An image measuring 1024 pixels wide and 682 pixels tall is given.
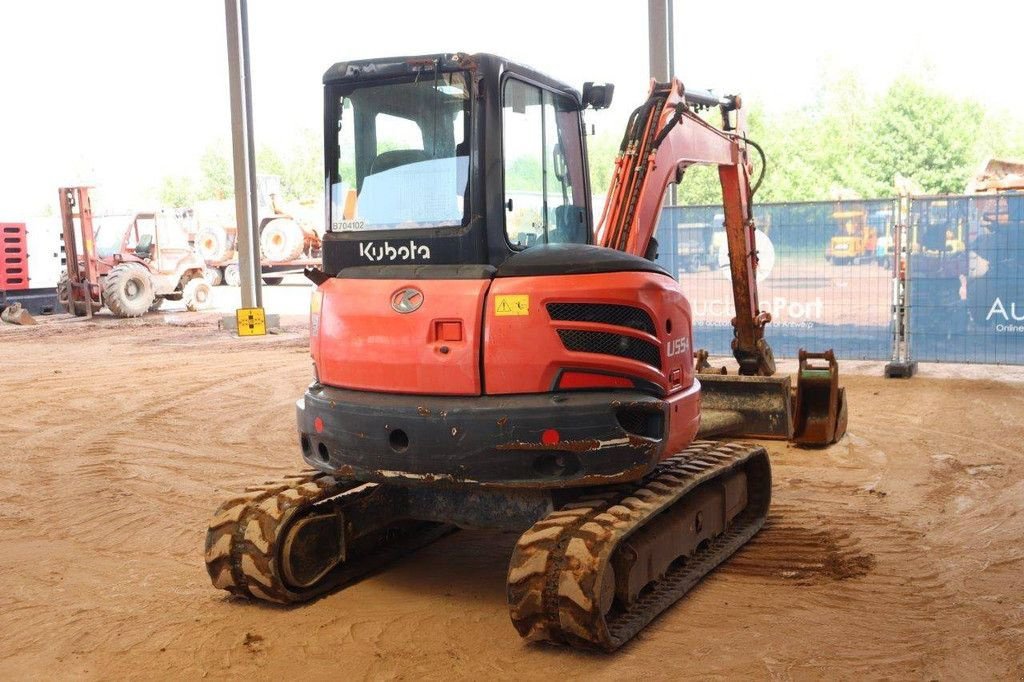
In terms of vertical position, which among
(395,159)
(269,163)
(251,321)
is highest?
(269,163)

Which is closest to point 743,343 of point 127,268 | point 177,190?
point 127,268

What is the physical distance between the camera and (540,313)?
4.86 m

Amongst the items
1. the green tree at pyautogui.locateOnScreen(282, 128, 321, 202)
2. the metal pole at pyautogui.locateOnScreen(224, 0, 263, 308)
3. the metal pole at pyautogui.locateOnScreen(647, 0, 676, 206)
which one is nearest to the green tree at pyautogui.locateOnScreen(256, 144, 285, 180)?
the green tree at pyautogui.locateOnScreen(282, 128, 321, 202)

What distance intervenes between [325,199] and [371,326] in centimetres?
78

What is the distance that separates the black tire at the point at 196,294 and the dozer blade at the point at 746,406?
19.1m

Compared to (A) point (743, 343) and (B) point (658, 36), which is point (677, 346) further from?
(B) point (658, 36)

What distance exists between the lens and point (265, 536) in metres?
5.28

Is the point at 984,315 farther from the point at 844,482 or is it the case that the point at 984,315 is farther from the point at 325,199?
the point at 325,199

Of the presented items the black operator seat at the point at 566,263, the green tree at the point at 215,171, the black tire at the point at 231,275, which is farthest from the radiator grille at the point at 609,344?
the green tree at the point at 215,171

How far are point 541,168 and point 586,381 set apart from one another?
1.17 m

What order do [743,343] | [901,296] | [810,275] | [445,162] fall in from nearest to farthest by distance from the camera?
[445,162] → [743,343] → [901,296] → [810,275]

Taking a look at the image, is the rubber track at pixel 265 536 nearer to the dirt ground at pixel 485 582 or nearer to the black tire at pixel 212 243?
the dirt ground at pixel 485 582

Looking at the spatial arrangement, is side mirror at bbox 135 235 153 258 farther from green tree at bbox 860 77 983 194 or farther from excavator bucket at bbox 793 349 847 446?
green tree at bbox 860 77 983 194

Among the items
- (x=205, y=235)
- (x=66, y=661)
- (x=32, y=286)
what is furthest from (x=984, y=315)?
(x=205, y=235)
